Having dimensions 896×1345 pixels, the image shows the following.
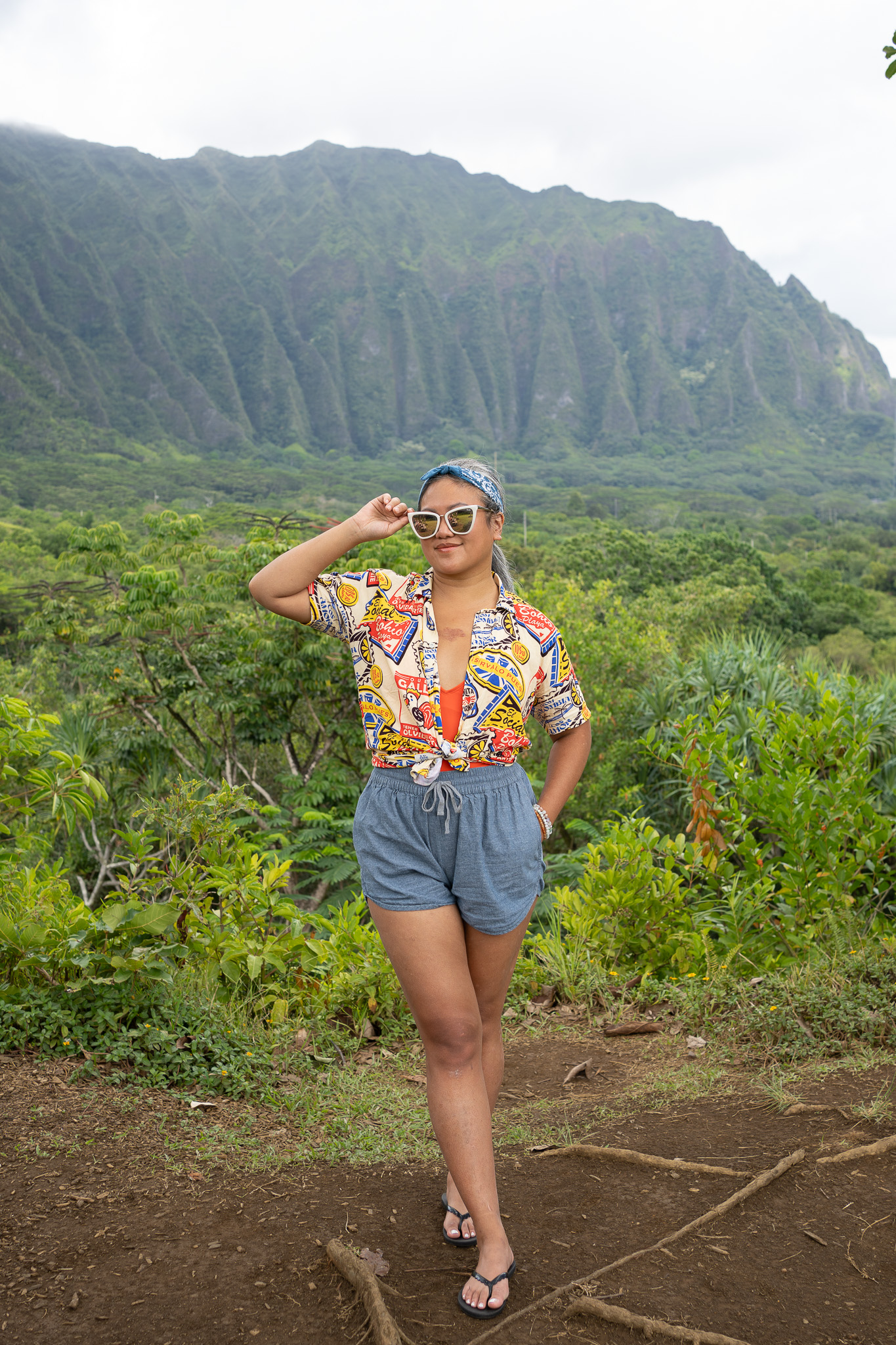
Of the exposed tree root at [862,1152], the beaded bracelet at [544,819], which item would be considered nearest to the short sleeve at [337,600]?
the beaded bracelet at [544,819]

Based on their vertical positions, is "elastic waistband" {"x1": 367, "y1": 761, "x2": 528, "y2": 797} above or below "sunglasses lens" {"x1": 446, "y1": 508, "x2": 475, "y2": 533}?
below

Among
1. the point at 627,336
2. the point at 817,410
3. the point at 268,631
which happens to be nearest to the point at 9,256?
the point at 627,336

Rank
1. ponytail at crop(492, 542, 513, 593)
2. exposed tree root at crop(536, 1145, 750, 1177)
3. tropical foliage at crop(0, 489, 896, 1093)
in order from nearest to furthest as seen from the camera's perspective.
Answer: ponytail at crop(492, 542, 513, 593) → exposed tree root at crop(536, 1145, 750, 1177) → tropical foliage at crop(0, 489, 896, 1093)

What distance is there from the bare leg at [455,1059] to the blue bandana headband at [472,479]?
0.93m

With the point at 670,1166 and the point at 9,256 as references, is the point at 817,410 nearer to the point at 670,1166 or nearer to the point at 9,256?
the point at 9,256

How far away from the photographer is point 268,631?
8.62 meters

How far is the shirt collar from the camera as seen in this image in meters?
2.23

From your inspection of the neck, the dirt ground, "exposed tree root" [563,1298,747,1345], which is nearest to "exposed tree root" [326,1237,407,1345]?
the dirt ground

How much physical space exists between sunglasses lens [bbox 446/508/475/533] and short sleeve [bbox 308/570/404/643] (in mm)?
176

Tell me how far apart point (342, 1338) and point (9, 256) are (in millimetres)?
154176

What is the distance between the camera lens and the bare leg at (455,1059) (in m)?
1.98

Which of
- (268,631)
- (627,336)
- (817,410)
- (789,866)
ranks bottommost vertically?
(789,866)

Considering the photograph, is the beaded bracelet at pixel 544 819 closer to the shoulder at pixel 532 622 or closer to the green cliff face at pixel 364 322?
the shoulder at pixel 532 622

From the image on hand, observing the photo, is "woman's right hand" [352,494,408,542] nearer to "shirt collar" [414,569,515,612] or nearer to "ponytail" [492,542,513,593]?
"shirt collar" [414,569,515,612]
